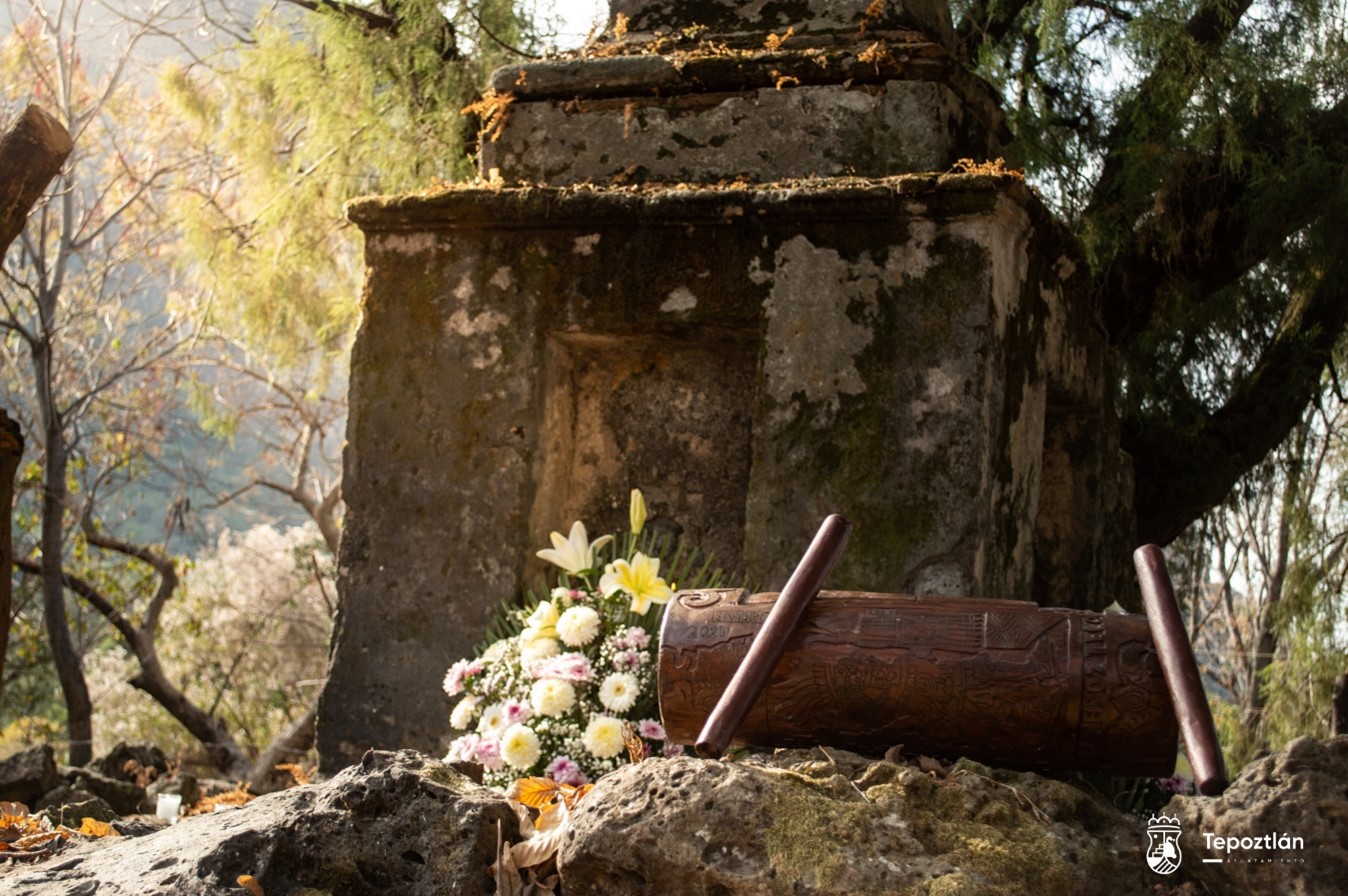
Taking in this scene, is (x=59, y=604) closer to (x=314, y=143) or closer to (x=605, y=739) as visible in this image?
(x=314, y=143)

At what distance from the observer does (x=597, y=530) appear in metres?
5.32

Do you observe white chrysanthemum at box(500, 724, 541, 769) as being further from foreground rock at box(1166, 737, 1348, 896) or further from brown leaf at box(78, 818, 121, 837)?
foreground rock at box(1166, 737, 1348, 896)

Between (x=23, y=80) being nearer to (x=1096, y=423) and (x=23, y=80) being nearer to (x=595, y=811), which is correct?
(x=1096, y=423)

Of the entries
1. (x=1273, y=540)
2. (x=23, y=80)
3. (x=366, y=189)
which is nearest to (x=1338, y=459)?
(x=1273, y=540)

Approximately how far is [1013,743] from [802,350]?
194cm

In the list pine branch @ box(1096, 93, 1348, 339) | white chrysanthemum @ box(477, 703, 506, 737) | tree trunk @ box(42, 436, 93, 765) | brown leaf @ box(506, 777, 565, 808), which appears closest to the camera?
brown leaf @ box(506, 777, 565, 808)

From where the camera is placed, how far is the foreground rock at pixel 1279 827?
2383 mm

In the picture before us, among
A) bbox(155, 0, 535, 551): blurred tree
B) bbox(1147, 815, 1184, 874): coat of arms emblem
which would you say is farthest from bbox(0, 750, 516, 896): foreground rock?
bbox(155, 0, 535, 551): blurred tree

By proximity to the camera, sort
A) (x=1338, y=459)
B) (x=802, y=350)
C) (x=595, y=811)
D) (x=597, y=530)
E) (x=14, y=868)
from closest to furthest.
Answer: (x=595, y=811), (x=14, y=868), (x=802, y=350), (x=597, y=530), (x=1338, y=459)

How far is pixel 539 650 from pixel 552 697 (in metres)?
0.23

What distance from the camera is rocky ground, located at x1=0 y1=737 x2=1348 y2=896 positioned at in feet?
8.00

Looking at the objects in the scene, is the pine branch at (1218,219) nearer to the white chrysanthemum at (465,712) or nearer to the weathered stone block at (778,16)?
the weathered stone block at (778,16)

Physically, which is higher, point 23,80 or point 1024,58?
point 23,80

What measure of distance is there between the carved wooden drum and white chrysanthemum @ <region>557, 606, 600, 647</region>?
49.3 inches
